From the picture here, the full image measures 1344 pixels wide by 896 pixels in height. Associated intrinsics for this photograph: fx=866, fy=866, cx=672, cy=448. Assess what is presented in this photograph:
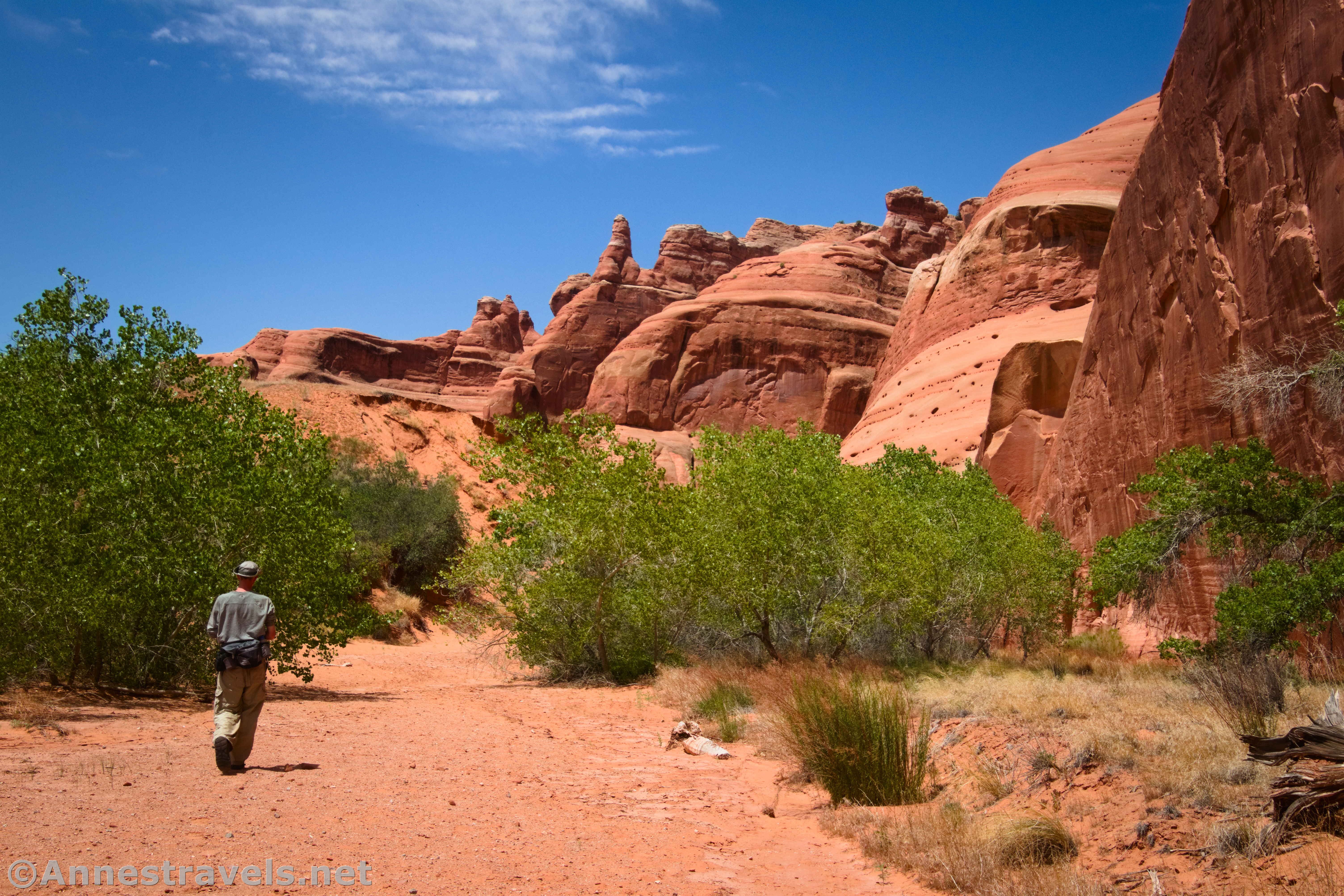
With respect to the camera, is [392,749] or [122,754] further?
[392,749]

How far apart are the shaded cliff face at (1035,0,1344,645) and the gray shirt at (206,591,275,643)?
14.2m

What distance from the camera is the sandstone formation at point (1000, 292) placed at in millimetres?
40250

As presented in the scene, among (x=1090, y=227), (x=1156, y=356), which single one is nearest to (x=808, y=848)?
(x=1156, y=356)

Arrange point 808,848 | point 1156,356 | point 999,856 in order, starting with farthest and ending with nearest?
point 1156,356
point 808,848
point 999,856

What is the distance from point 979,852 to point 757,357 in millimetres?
59976

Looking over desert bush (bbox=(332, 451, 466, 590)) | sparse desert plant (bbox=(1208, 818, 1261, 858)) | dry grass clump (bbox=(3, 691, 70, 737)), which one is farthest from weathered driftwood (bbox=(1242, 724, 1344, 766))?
desert bush (bbox=(332, 451, 466, 590))

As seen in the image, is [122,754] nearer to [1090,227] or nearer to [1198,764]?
[1198,764]

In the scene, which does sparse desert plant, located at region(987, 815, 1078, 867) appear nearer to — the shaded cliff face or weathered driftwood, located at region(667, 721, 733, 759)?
weathered driftwood, located at region(667, 721, 733, 759)

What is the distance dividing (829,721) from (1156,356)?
1623 centimetres

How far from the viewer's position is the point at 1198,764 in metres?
6.71

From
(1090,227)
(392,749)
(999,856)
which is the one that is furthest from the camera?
(1090,227)

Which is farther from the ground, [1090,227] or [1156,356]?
[1090,227]

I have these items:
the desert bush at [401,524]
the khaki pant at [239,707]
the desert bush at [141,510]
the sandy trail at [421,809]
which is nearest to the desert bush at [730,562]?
the desert bush at [141,510]

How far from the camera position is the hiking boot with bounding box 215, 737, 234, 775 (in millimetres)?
7215
